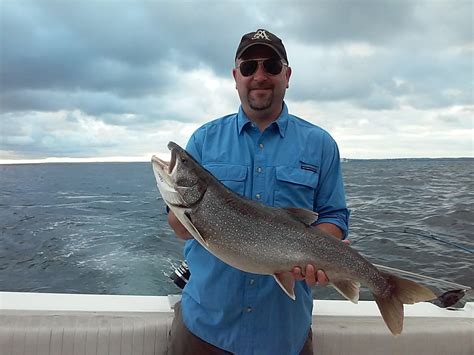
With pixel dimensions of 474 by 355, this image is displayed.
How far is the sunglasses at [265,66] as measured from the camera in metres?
3.12

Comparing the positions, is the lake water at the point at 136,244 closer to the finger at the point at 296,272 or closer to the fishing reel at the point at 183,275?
the fishing reel at the point at 183,275

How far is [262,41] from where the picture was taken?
3.15 m

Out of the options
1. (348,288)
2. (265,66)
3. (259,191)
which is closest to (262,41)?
(265,66)

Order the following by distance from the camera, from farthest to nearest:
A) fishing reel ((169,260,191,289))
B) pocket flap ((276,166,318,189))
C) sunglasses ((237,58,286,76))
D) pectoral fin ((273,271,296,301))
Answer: fishing reel ((169,260,191,289))
sunglasses ((237,58,286,76))
pocket flap ((276,166,318,189))
pectoral fin ((273,271,296,301))

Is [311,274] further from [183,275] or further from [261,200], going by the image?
[183,275]

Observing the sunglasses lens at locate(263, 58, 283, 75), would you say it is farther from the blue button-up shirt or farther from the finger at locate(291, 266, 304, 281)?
the finger at locate(291, 266, 304, 281)

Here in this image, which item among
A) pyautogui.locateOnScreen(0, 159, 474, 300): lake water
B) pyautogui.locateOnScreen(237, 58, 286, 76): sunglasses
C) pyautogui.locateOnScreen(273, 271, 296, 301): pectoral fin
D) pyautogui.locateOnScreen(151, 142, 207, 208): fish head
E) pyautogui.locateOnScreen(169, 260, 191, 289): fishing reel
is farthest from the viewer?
pyautogui.locateOnScreen(0, 159, 474, 300): lake water

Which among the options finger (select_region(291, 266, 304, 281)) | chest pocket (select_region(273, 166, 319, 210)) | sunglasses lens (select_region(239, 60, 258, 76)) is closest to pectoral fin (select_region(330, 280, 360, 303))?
finger (select_region(291, 266, 304, 281))

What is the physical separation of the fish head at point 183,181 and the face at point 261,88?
65 cm

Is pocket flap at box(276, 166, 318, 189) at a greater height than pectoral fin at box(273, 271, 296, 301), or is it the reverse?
pocket flap at box(276, 166, 318, 189)

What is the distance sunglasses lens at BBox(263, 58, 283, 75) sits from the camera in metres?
3.12

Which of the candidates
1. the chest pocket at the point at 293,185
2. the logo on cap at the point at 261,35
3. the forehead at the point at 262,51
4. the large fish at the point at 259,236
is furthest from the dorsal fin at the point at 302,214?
the logo on cap at the point at 261,35

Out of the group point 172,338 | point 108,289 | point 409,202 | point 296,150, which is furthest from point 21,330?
point 409,202

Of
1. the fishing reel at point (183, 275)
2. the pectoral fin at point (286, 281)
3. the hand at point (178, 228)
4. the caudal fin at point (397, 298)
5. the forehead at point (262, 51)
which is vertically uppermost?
the forehead at point (262, 51)
